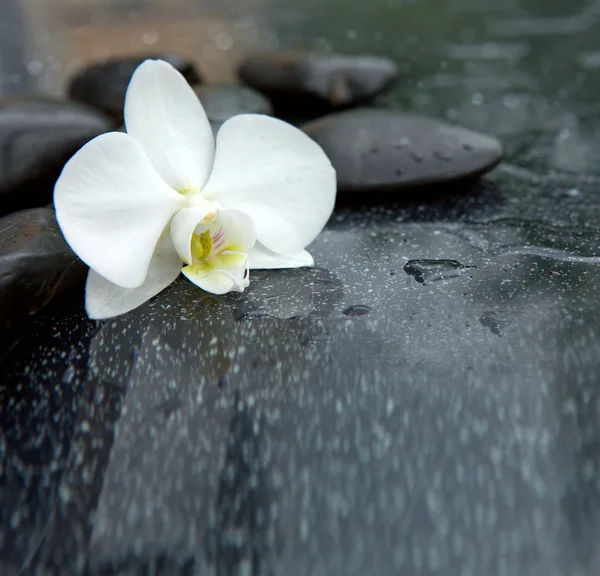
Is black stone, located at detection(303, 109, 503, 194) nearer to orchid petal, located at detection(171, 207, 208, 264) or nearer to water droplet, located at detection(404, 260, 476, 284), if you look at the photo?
water droplet, located at detection(404, 260, 476, 284)

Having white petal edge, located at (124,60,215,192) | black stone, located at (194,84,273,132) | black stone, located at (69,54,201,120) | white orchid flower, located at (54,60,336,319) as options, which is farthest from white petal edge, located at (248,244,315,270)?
black stone, located at (69,54,201,120)

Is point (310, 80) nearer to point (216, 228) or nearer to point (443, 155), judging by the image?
point (443, 155)

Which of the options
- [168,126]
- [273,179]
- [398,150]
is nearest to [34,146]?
[168,126]

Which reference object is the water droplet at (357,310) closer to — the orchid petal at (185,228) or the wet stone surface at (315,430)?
the wet stone surface at (315,430)

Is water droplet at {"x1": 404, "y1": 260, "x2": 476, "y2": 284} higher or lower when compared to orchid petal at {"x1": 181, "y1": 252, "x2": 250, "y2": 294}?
lower

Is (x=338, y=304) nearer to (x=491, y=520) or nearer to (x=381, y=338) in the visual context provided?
(x=381, y=338)

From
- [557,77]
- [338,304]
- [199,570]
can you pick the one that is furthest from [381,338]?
[557,77]
